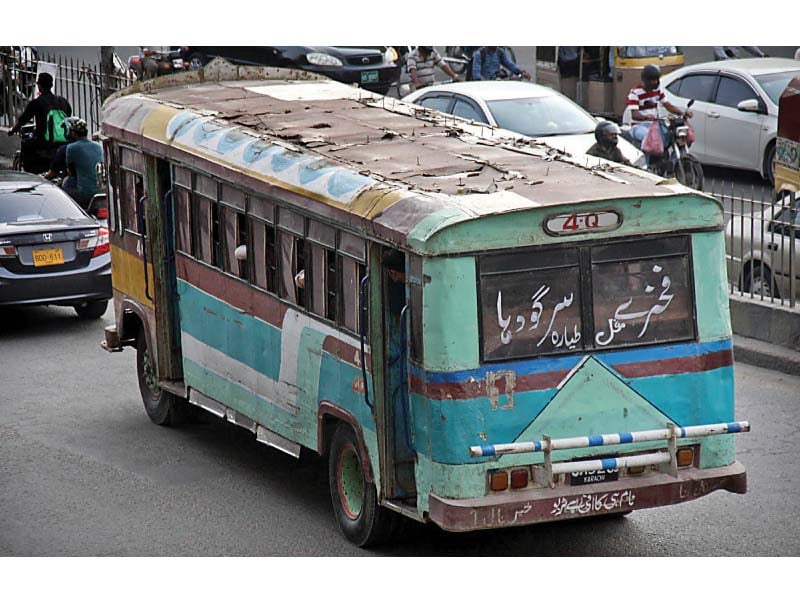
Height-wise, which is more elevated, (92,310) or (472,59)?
(472,59)

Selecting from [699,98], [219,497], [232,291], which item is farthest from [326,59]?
[219,497]

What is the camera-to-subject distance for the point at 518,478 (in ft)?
28.8

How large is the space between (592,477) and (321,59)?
17592mm

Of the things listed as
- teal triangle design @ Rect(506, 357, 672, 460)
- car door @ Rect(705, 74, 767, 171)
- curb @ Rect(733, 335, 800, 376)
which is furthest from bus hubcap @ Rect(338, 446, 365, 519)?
car door @ Rect(705, 74, 767, 171)

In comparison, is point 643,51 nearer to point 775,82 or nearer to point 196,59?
point 775,82

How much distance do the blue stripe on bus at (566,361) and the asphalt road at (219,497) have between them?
1.34 metres

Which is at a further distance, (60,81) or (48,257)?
(60,81)

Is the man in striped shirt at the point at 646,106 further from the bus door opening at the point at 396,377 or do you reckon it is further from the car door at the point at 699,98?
the bus door opening at the point at 396,377

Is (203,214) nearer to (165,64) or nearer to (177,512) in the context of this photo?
(177,512)

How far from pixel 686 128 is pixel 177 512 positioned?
1077 centimetres

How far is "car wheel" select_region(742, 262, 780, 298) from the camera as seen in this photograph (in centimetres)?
1449

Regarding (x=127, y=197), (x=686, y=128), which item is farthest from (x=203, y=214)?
(x=686, y=128)

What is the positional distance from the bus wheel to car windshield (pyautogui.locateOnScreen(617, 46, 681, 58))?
14.1m

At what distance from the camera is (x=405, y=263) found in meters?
8.81
